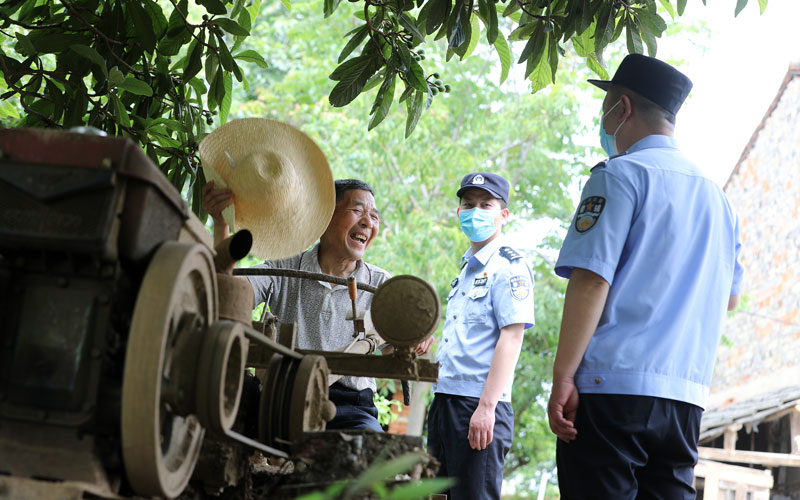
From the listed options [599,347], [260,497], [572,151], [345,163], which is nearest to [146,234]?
[260,497]

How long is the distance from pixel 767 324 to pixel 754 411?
3.10 m

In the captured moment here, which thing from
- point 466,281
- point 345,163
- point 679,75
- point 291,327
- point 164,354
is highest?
point 345,163

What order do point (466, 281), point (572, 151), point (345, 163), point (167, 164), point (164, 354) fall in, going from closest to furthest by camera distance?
point (164, 354)
point (167, 164)
point (466, 281)
point (345, 163)
point (572, 151)

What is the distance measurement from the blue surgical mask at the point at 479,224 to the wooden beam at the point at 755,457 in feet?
16.7

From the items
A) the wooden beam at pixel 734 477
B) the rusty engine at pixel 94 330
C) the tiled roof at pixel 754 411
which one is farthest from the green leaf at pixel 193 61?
the tiled roof at pixel 754 411

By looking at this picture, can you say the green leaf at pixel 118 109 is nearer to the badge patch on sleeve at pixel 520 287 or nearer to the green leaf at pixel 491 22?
the green leaf at pixel 491 22

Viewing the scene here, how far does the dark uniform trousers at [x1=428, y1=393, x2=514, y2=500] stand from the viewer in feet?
13.3

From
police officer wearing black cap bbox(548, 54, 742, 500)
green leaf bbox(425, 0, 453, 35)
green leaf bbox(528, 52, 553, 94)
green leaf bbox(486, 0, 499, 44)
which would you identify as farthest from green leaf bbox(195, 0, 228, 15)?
police officer wearing black cap bbox(548, 54, 742, 500)

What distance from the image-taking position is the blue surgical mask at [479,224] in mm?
4688

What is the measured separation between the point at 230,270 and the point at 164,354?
1.98 ft

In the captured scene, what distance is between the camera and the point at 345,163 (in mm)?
11188

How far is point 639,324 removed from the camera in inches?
103

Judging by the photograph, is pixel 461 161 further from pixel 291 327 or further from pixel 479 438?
pixel 291 327

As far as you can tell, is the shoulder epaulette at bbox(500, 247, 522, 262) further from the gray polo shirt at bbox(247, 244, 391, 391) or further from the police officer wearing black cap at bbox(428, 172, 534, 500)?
the gray polo shirt at bbox(247, 244, 391, 391)
